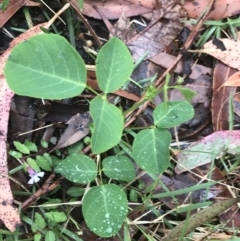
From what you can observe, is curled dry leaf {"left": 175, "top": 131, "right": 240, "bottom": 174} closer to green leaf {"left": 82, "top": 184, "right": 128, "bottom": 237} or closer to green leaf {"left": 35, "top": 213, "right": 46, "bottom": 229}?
green leaf {"left": 82, "top": 184, "right": 128, "bottom": 237}

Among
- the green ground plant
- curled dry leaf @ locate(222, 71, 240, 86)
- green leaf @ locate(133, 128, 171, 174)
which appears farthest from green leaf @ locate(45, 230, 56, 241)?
curled dry leaf @ locate(222, 71, 240, 86)

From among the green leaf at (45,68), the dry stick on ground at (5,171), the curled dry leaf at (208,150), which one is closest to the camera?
the green leaf at (45,68)

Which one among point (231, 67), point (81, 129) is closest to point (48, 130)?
point (81, 129)

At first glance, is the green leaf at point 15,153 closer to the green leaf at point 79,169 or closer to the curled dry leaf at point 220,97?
the green leaf at point 79,169

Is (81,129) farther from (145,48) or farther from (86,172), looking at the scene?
(145,48)

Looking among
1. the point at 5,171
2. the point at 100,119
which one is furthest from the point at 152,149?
the point at 5,171

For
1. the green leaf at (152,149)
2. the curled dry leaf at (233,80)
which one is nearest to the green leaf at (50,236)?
the green leaf at (152,149)
